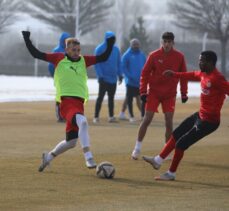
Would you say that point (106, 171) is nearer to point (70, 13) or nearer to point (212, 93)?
point (212, 93)

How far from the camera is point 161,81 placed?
13.4m

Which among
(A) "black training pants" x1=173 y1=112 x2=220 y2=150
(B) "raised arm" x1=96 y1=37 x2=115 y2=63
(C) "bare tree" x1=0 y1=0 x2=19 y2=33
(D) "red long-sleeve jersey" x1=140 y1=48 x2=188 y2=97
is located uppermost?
(B) "raised arm" x1=96 y1=37 x2=115 y2=63

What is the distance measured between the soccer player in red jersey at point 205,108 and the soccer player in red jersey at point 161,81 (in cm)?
155

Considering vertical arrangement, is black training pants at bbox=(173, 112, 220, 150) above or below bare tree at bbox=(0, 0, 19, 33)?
above

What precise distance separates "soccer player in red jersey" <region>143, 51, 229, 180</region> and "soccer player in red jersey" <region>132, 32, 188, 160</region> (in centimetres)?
155

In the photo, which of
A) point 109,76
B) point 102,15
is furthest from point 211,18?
point 109,76

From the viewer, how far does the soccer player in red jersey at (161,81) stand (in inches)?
522

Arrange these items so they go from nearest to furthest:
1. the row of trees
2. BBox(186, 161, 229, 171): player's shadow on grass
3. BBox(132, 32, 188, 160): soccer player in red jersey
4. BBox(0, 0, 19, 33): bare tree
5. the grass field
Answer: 1. the grass field
2. BBox(186, 161, 229, 171): player's shadow on grass
3. BBox(132, 32, 188, 160): soccer player in red jersey
4. the row of trees
5. BBox(0, 0, 19, 33): bare tree

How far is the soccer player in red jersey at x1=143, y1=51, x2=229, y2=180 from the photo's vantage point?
1127cm

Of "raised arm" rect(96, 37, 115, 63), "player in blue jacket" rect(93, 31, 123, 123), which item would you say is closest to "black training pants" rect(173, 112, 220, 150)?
"raised arm" rect(96, 37, 115, 63)

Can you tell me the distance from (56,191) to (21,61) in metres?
64.8

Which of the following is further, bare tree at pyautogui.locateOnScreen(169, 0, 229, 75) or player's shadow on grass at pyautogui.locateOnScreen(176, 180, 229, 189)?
bare tree at pyautogui.locateOnScreen(169, 0, 229, 75)

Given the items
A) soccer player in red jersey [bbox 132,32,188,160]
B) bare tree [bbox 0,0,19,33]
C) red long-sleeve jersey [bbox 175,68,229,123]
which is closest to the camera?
red long-sleeve jersey [bbox 175,68,229,123]

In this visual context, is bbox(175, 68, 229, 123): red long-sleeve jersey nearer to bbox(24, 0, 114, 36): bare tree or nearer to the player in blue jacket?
the player in blue jacket
